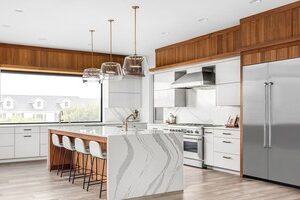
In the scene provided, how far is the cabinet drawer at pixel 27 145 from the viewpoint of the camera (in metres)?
7.82

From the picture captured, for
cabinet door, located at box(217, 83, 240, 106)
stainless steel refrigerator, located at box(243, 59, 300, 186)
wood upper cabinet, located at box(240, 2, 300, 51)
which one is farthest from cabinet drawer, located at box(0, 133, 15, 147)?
wood upper cabinet, located at box(240, 2, 300, 51)

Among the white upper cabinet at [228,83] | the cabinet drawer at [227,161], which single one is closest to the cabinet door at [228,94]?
the white upper cabinet at [228,83]

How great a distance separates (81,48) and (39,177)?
374 centimetres

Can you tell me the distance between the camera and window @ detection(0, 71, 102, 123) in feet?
27.5

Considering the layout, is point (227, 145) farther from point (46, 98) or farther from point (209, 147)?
point (46, 98)

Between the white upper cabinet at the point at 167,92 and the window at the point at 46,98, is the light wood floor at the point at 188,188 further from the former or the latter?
the window at the point at 46,98

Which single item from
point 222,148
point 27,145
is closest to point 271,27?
point 222,148

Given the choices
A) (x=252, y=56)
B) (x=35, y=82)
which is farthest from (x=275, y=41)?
(x=35, y=82)

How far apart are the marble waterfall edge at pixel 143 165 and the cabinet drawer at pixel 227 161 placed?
159 cm

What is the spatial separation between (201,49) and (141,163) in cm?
358

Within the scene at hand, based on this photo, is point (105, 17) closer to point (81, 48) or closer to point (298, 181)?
point (81, 48)

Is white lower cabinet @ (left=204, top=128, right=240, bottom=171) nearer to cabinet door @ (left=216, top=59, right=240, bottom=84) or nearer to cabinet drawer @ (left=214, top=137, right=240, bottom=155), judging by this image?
cabinet drawer @ (left=214, top=137, right=240, bottom=155)

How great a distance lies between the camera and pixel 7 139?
25.3ft

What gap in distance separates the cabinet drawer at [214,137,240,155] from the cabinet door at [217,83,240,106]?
69 cm
